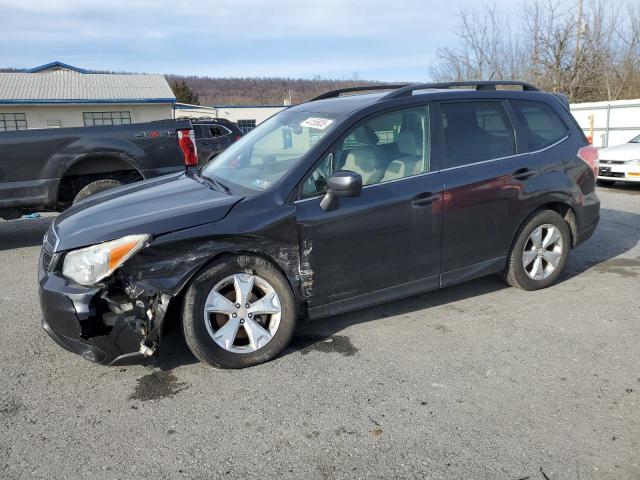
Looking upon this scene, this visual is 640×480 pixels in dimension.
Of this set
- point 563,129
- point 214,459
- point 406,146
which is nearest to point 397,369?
point 214,459

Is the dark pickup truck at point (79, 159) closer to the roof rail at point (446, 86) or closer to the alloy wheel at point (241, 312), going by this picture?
the roof rail at point (446, 86)

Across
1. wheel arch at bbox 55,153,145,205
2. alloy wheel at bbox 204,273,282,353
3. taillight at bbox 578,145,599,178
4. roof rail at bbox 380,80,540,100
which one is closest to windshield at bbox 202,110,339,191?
roof rail at bbox 380,80,540,100

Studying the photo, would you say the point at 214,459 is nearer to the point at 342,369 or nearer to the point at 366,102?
the point at 342,369

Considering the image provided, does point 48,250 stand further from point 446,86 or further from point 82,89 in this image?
point 82,89

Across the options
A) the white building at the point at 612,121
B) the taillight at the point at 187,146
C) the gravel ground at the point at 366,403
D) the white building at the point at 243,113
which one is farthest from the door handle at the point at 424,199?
the white building at the point at 243,113

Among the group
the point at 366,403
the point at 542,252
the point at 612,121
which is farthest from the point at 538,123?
the point at 612,121

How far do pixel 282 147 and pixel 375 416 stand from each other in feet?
7.23

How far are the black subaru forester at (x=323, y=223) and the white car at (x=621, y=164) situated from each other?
22.0ft

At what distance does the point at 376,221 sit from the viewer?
12.9ft

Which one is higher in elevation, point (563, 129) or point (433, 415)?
point (563, 129)

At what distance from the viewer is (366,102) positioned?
4.21 meters

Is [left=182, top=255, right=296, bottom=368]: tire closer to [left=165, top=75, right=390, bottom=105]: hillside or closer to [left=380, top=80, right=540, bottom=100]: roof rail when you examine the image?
[left=380, top=80, right=540, bottom=100]: roof rail

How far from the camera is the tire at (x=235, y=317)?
3436mm

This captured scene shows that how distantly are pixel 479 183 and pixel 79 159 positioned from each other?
16.8ft
